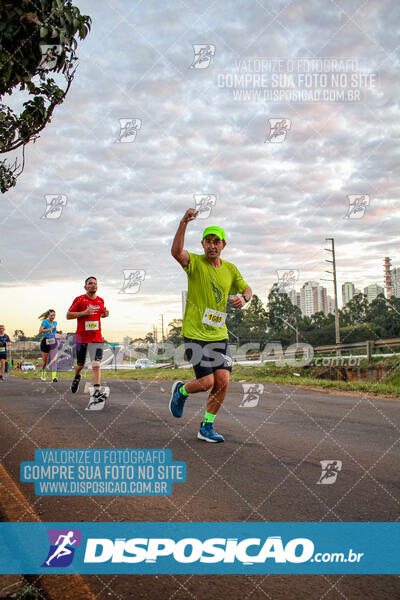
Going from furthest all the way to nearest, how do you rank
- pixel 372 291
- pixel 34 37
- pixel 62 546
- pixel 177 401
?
pixel 372 291
pixel 177 401
pixel 34 37
pixel 62 546

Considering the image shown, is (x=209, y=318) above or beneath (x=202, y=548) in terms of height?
above

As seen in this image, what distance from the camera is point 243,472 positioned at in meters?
4.31

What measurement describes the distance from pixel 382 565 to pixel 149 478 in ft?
6.67

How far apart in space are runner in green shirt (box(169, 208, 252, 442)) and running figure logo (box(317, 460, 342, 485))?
1.32m

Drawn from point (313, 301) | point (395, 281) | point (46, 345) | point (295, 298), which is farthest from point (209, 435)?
point (313, 301)

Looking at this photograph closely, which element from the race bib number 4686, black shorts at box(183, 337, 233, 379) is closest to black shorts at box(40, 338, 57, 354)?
black shorts at box(183, 337, 233, 379)

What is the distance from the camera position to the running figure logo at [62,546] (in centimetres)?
261

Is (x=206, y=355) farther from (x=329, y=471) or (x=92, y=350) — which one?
(x=92, y=350)

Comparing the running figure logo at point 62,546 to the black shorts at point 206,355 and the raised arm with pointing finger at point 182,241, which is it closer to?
the black shorts at point 206,355

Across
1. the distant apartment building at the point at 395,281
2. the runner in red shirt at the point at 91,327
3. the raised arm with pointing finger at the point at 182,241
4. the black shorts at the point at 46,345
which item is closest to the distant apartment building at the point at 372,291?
the distant apartment building at the point at 395,281

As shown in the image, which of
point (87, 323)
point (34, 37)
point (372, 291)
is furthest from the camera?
point (372, 291)

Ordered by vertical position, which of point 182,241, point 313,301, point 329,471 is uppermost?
point 313,301

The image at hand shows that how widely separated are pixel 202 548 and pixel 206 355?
2686 mm

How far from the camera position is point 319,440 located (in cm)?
572
